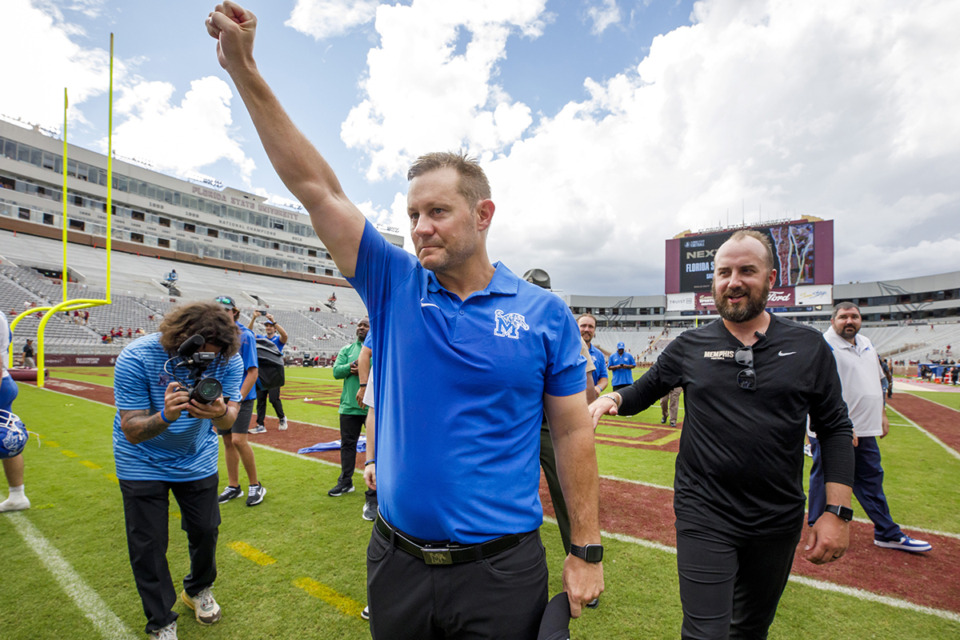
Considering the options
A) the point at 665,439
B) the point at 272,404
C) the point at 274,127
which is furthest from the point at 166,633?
the point at 665,439

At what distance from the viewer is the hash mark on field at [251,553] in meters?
4.04

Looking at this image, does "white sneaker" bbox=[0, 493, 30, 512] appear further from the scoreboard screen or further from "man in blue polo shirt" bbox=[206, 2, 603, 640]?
the scoreboard screen

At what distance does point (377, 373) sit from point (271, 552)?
343 centimetres

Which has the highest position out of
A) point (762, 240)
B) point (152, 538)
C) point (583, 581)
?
point (762, 240)

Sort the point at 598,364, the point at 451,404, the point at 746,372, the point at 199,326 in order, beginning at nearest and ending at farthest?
1. the point at 451,404
2. the point at 746,372
3. the point at 199,326
4. the point at 598,364

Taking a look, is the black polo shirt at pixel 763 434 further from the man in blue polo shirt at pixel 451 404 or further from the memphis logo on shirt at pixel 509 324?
the memphis logo on shirt at pixel 509 324

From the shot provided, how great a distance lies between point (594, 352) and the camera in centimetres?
697

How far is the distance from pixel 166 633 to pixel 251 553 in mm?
1465

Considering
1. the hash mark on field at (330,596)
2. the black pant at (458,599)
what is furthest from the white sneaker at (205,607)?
the black pant at (458,599)

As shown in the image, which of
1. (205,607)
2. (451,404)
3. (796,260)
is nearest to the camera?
(451,404)

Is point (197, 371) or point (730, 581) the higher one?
point (197, 371)

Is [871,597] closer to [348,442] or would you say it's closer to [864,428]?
[864,428]

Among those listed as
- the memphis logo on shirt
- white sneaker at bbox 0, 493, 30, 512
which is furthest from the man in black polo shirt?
white sneaker at bbox 0, 493, 30, 512

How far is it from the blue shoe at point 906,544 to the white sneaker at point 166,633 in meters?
6.15
